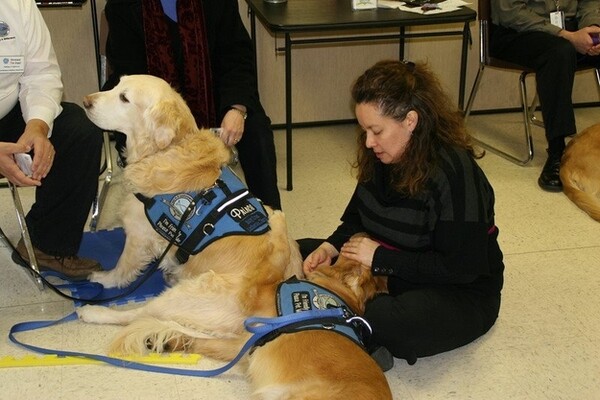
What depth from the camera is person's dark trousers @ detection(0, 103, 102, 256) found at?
252 cm

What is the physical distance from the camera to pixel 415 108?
2070 mm

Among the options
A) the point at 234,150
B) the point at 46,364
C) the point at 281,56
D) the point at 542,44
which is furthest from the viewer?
the point at 281,56

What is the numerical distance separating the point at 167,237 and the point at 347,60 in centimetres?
220

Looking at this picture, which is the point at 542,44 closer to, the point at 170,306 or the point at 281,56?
the point at 281,56

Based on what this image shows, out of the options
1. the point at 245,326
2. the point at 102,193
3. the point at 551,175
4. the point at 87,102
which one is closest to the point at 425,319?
the point at 245,326

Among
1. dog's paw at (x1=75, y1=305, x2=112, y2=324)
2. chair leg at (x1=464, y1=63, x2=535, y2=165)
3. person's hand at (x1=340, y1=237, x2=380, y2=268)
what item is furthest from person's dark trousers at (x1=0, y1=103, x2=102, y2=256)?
chair leg at (x1=464, y1=63, x2=535, y2=165)

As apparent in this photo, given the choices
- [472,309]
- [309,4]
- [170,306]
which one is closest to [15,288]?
[170,306]

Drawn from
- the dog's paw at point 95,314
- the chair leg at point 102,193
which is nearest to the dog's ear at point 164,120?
the dog's paw at point 95,314

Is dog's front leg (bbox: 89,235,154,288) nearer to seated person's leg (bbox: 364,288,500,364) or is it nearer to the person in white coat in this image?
the person in white coat

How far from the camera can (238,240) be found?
2.24 metres

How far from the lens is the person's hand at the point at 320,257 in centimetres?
238

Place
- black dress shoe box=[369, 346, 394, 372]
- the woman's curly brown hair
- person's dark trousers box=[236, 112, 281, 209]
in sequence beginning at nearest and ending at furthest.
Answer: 1. the woman's curly brown hair
2. black dress shoe box=[369, 346, 394, 372]
3. person's dark trousers box=[236, 112, 281, 209]

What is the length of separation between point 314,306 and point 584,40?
2.25 m

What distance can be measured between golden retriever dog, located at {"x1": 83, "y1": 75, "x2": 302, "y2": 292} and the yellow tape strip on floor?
264 mm
